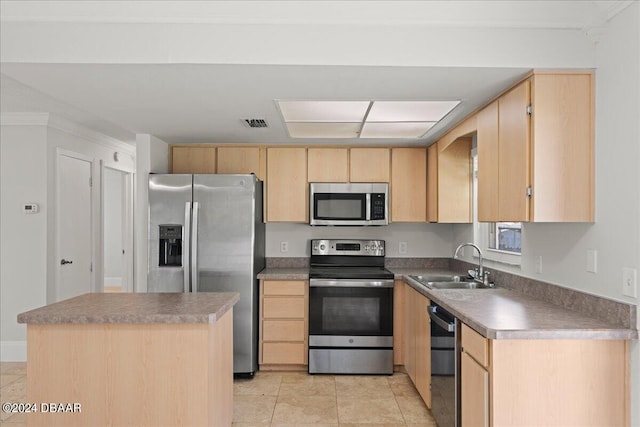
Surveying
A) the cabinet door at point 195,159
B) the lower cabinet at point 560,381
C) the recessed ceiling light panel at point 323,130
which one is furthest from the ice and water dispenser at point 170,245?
the lower cabinet at point 560,381

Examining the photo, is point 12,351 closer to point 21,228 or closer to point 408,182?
point 21,228

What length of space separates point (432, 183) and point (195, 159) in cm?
226

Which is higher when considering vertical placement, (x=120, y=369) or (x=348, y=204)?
(x=348, y=204)

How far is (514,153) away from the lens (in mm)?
2387

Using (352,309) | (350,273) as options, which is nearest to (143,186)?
(350,273)

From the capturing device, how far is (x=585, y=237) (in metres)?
2.29

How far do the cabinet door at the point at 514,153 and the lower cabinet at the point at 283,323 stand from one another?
6.83 ft

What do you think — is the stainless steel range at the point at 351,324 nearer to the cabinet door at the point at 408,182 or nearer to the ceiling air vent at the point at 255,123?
the cabinet door at the point at 408,182

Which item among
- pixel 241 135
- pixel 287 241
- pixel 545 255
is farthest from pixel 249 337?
pixel 545 255

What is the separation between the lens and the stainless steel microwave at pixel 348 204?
4.27m

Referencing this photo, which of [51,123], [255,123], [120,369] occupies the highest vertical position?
[51,123]

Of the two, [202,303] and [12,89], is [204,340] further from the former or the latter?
[12,89]

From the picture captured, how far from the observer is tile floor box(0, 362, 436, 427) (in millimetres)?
3080

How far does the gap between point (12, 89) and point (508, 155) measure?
3.55m
